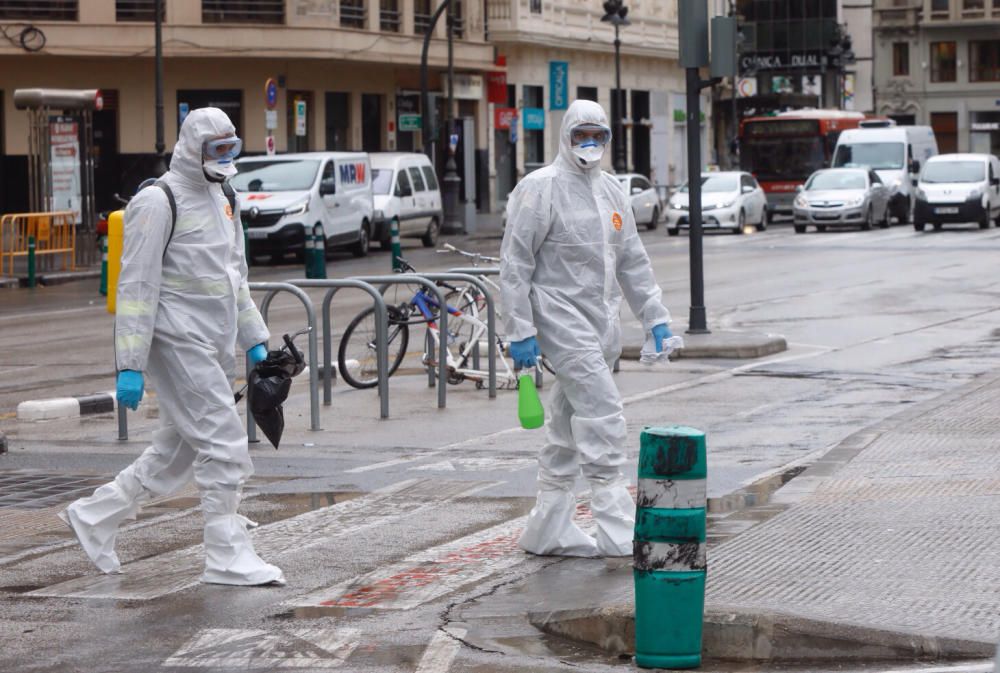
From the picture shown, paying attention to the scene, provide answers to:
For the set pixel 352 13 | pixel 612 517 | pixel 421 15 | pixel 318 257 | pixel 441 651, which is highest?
pixel 421 15

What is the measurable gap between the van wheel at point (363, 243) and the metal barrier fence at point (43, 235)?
5.79 meters

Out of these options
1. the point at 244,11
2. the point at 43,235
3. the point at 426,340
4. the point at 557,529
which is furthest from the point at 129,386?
the point at 244,11

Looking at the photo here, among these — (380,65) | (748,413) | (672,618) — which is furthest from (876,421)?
(380,65)

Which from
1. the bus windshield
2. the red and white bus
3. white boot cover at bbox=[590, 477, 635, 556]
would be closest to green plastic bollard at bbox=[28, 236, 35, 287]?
white boot cover at bbox=[590, 477, 635, 556]

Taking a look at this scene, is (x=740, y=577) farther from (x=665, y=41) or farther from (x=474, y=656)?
(x=665, y=41)

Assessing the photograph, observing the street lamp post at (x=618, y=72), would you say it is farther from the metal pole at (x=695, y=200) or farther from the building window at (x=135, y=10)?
the metal pole at (x=695, y=200)

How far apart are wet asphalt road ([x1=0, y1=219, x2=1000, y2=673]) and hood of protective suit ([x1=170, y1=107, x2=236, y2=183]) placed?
5.51 ft

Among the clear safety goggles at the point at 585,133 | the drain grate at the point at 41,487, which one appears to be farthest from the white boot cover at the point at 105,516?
the clear safety goggles at the point at 585,133

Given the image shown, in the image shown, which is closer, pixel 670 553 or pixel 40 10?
pixel 670 553

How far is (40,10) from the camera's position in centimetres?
4341

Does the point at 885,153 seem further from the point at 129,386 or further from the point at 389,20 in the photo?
the point at 129,386

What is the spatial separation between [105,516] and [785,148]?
46.7 m

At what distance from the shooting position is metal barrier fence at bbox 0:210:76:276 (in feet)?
101

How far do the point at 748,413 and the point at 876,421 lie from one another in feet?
3.13
